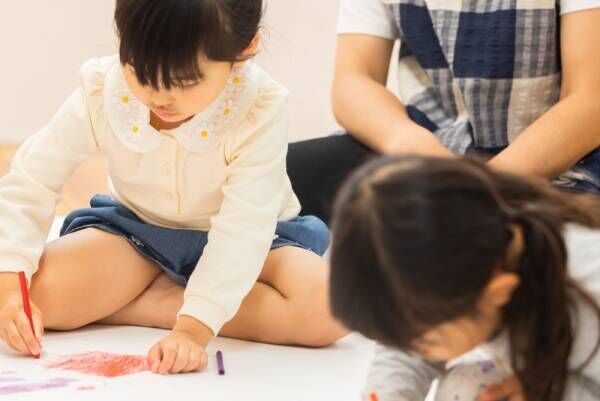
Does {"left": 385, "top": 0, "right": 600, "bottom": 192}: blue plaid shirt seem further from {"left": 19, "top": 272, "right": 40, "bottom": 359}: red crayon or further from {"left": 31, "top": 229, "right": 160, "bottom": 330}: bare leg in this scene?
{"left": 19, "top": 272, "right": 40, "bottom": 359}: red crayon

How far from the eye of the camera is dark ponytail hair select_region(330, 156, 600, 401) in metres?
0.64

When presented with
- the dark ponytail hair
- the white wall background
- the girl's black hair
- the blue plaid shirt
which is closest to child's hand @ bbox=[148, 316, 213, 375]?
the girl's black hair

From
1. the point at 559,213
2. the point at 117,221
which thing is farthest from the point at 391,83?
the point at 559,213

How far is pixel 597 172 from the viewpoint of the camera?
50.2 inches

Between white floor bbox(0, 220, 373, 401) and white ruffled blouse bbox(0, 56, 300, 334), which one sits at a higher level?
white ruffled blouse bbox(0, 56, 300, 334)

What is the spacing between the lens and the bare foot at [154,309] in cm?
118

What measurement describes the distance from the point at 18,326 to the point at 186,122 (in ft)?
0.89

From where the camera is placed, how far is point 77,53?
7.62ft

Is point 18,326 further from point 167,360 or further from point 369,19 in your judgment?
point 369,19

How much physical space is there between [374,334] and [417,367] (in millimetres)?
147

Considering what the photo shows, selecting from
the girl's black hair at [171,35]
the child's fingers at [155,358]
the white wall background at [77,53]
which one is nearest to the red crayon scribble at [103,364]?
the child's fingers at [155,358]

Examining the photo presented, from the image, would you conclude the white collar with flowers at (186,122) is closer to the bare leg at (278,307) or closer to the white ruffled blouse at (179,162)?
the white ruffled blouse at (179,162)

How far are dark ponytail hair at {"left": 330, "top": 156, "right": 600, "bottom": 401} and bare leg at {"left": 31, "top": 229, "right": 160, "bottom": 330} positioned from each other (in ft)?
1.72

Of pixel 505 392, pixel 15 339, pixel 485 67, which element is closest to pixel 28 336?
pixel 15 339
